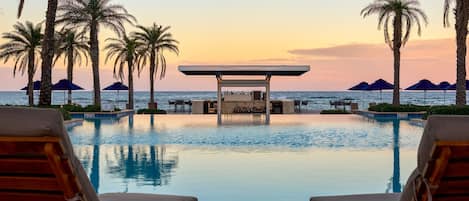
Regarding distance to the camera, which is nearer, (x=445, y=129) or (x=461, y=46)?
(x=445, y=129)

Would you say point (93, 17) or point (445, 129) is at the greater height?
point (93, 17)

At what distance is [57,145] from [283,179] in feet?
21.1

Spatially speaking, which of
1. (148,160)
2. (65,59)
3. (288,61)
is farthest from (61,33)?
(148,160)

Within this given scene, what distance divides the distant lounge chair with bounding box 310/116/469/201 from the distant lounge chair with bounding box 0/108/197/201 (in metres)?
1.70

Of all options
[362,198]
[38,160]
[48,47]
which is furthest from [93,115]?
[38,160]

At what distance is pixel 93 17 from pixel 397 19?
15.6m

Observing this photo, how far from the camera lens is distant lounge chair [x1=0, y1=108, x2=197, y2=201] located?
2453mm

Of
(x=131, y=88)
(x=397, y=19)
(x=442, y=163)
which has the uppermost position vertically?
(x=397, y=19)

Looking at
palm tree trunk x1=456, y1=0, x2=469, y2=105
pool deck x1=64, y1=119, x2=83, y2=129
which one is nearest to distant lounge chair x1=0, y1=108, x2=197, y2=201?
pool deck x1=64, y1=119, x2=83, y2=129

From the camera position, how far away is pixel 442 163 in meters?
2.62

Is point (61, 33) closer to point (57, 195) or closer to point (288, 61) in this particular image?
point (288, 61)

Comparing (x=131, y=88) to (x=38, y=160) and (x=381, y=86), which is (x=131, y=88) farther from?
(x=38, y=160)

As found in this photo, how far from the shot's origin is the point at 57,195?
2828 millimetres

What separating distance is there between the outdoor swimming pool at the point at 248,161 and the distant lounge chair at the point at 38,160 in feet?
14.6
